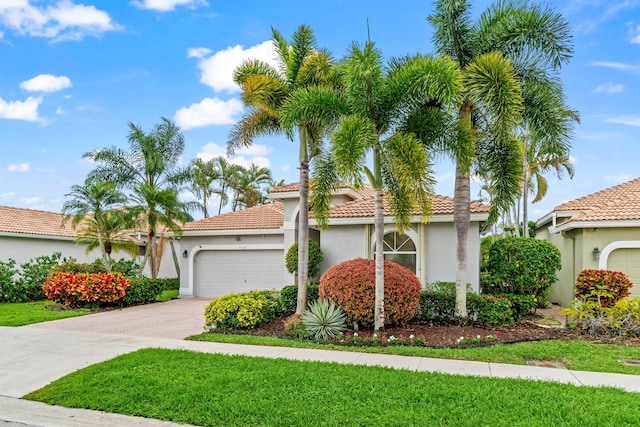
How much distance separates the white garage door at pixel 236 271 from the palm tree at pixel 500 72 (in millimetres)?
9397

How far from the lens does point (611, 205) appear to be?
13.7m

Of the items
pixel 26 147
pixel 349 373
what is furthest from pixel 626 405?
pixel 26 147

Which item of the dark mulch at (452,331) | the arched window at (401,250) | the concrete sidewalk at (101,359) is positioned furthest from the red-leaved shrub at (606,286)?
the concrete sidewalk at (101,359)

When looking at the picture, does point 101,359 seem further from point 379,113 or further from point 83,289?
point 83,289

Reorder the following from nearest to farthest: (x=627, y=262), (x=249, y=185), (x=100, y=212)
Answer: (x=627, y=262)
(x=100, y=212)
(x=249, y=185)

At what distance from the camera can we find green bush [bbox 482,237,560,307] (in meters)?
11.8

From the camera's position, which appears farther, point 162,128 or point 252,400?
point 162,128

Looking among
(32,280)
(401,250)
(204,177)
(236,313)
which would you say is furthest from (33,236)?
(401,250)

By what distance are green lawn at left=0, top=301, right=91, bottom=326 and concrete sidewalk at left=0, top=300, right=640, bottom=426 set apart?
79 centimetres

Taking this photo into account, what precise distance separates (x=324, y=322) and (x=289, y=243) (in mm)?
7416

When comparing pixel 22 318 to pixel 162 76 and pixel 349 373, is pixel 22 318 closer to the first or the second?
pixel 162 76

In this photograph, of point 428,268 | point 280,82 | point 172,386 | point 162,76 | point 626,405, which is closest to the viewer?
point 626,405

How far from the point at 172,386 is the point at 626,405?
19.6 feet

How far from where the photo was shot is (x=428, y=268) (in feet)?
43.5
